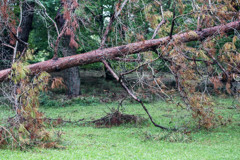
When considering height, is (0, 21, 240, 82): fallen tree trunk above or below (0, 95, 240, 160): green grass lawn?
above

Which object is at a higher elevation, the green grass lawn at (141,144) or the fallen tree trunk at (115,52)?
the fallen tree trunk at (115,52)

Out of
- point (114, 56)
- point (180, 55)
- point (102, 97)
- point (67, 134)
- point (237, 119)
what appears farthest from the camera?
point (102, 97)

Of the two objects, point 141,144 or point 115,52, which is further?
point 115,52

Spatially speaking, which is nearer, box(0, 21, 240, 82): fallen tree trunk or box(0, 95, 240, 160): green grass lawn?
box(0, 95, 240, 160): green grass lawn

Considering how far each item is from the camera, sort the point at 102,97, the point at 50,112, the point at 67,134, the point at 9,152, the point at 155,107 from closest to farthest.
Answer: the point at 9,152
the point at 67,134
the point at 50,112
the point at 155,107
the point at 102,97

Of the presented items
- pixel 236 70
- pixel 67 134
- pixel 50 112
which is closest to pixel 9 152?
pixel 67 134

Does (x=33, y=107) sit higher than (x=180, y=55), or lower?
lower

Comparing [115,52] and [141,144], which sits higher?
[115,52]

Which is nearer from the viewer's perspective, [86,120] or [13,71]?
[13,71]

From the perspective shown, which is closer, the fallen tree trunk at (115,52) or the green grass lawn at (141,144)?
A: the green grass lawn at (141,144)

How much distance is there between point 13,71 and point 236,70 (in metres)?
5.43

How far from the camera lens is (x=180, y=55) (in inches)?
311

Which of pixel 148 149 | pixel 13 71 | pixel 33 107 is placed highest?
pixel 13 71

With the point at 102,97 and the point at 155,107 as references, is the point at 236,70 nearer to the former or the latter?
the point at 155,107
